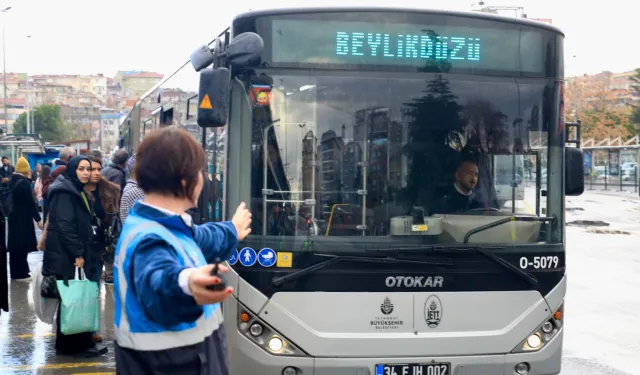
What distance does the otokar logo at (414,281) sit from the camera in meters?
5.35

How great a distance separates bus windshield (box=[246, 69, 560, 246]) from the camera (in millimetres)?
5352

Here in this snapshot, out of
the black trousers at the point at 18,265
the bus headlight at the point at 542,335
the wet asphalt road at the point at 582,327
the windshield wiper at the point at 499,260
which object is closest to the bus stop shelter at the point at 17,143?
the wet asphalt road at the point at 582,327

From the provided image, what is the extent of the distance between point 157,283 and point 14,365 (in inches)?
204

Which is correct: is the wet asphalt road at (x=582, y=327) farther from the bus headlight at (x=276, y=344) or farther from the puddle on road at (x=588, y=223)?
the puddle on road at (x=588, y=223)

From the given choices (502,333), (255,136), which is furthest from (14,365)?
(502,333)

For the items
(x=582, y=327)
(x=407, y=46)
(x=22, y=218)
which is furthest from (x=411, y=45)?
(x=22, y=218)

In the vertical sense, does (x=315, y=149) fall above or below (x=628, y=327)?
above

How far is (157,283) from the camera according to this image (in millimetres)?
2684

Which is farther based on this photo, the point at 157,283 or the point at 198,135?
the point at 198,135

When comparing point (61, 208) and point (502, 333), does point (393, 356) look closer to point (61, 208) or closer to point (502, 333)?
point (502, 333)

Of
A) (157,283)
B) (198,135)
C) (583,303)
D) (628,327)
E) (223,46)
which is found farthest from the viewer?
(583,303)

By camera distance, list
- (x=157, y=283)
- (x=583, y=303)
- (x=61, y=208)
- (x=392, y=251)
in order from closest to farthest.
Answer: (x=157, y=283)
(x=392, y=251)
(x=61, y=208)
(x=583, y=303)

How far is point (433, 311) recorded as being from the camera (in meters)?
5.41

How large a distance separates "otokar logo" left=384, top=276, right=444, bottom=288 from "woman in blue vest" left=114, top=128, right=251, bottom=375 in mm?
2426
